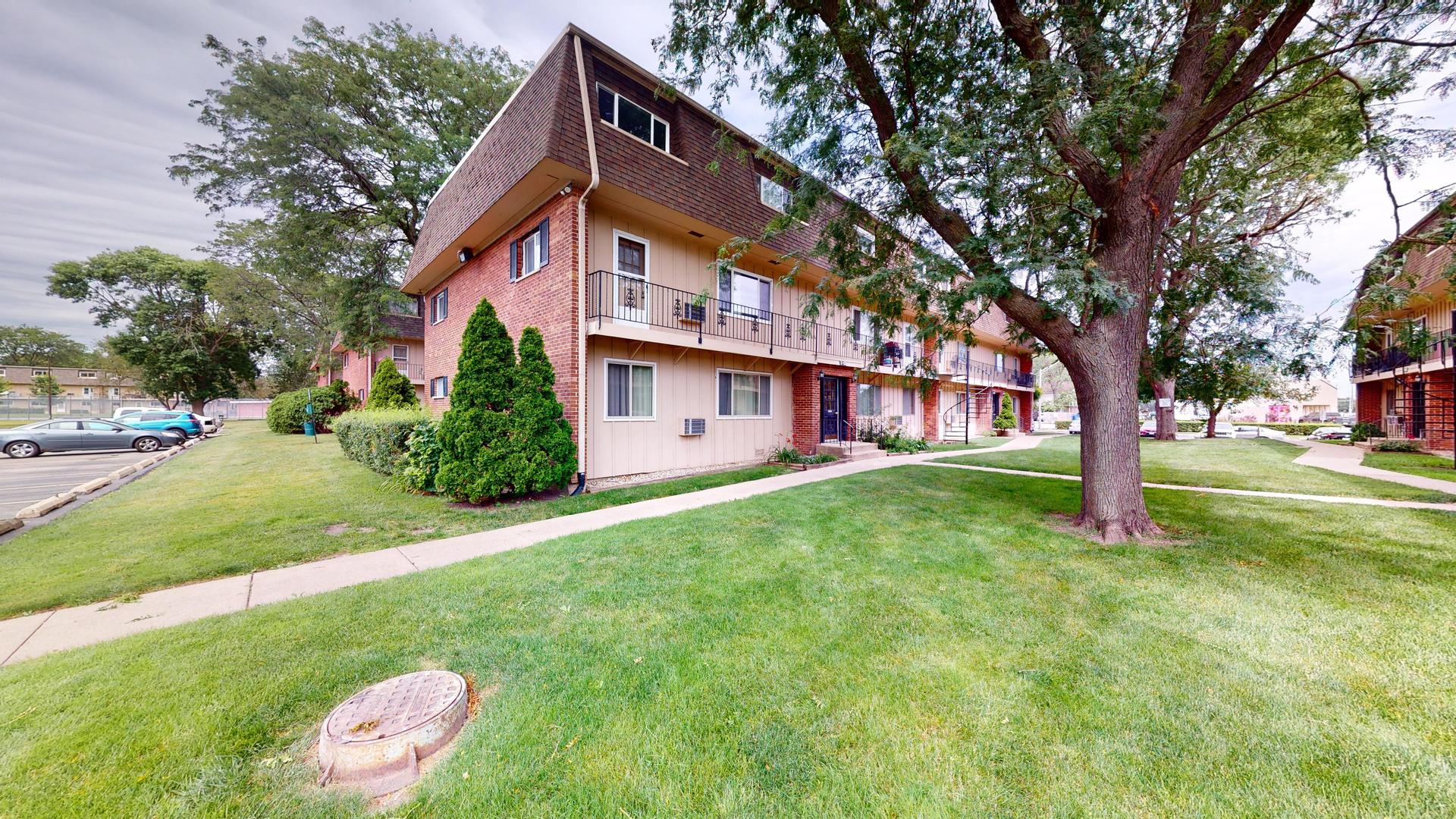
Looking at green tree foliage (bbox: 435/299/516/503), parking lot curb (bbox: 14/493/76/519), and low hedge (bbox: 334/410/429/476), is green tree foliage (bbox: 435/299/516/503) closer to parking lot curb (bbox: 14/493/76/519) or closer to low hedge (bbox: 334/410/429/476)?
low hedge (bbox: 334/410/429/476)

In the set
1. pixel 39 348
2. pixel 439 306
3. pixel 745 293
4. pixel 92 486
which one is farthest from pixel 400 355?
pixel 39 348

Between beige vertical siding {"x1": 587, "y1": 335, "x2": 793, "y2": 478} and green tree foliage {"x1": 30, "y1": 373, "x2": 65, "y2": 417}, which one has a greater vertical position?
green tree foliage {"x1": 30, "y1": 373, "x2": 65, "y2": 417}

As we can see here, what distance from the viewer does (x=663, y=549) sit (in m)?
5.03

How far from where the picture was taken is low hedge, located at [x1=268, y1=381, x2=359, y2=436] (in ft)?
70.4

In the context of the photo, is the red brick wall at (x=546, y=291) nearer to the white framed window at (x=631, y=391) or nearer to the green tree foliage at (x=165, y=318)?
the white framed window at (x=631, y=391)

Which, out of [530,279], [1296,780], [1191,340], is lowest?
[1296,780]

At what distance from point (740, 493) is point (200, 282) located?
44458mm

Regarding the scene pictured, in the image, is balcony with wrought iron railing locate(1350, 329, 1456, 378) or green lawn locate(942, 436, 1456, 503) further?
balcony with wrought iron railing locate(1350, 329, 1456, 378)

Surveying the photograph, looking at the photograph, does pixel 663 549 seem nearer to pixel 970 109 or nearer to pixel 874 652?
pixel 874 652

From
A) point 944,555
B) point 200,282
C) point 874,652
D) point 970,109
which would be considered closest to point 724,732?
point 874,652

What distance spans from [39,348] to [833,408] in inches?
3515

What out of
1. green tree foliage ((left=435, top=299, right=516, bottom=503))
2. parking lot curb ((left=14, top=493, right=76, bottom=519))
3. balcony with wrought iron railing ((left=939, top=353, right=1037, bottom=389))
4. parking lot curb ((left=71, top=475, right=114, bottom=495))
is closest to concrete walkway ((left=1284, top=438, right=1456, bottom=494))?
balcony with wrought iron railing ((left=939, top=353, right=1037, bottom=389))

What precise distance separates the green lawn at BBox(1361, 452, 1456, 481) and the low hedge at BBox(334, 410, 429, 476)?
787 inches

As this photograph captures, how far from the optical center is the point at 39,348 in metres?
52.4
